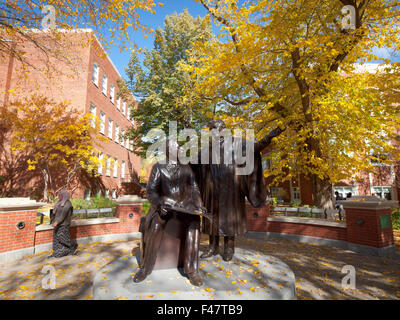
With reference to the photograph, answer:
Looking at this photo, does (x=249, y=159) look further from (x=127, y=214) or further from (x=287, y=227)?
(x=127, y=214)

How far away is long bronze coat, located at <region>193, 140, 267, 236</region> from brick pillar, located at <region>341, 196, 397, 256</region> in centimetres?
450

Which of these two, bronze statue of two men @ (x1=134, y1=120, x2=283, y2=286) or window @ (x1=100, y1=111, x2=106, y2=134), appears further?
window @ (x1=100, y1=111, x2=106, y2=134)

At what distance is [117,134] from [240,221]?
20950mm

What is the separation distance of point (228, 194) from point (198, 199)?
1.88 ft

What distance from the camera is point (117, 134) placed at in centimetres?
2233

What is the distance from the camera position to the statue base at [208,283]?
2.82 meters

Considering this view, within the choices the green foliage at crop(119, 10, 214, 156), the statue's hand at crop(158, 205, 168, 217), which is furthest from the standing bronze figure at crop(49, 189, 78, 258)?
the green foliage at crop(119, 10, 214, 156)

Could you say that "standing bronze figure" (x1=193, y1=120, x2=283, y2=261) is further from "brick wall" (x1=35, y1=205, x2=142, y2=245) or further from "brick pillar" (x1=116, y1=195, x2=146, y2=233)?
"brick wall" (x1=35, y1=205, x2=142, y2=245)

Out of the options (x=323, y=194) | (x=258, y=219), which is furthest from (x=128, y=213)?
(x=323, y=194)

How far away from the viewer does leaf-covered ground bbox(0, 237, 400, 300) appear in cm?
386

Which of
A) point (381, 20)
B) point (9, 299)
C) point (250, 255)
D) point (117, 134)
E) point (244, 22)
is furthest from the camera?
point (117, 134)

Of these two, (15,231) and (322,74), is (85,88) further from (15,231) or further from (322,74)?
(322,74)
